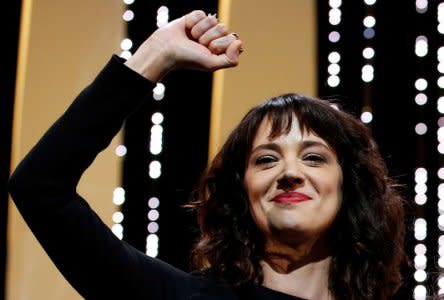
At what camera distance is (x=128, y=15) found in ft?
6.16

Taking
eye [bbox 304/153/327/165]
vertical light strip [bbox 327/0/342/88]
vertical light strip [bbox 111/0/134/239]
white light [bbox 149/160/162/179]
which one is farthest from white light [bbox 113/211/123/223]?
eye [bbox 304/153/327/165]

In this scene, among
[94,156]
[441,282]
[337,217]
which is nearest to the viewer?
[94,156]

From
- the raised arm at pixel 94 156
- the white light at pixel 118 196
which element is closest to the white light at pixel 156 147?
the white light at pixel 118 196

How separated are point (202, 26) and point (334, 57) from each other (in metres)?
0.85

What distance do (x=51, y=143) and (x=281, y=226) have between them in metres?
0.37

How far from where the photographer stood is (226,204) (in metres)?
1.43

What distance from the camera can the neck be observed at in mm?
1308

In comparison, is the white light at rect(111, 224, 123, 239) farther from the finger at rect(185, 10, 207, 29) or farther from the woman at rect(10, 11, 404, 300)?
the finger at rect(185, 10, 207, 29)

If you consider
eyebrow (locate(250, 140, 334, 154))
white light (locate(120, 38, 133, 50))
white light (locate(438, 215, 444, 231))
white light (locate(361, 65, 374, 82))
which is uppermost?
white light (locate(120, 38, 133, 50))

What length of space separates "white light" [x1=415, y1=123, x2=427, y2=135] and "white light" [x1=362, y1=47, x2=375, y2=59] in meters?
0.18

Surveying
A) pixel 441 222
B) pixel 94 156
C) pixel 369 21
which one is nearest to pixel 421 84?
pixel 369 21

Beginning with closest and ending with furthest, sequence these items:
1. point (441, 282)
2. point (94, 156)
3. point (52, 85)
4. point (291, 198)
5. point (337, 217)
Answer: point (94, 156) < point (291, 198) < point (337, 217) < point (441, 282) < point (52, 85)

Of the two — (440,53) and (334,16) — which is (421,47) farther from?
(334,16)

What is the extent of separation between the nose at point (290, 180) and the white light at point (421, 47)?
791 millimetres
